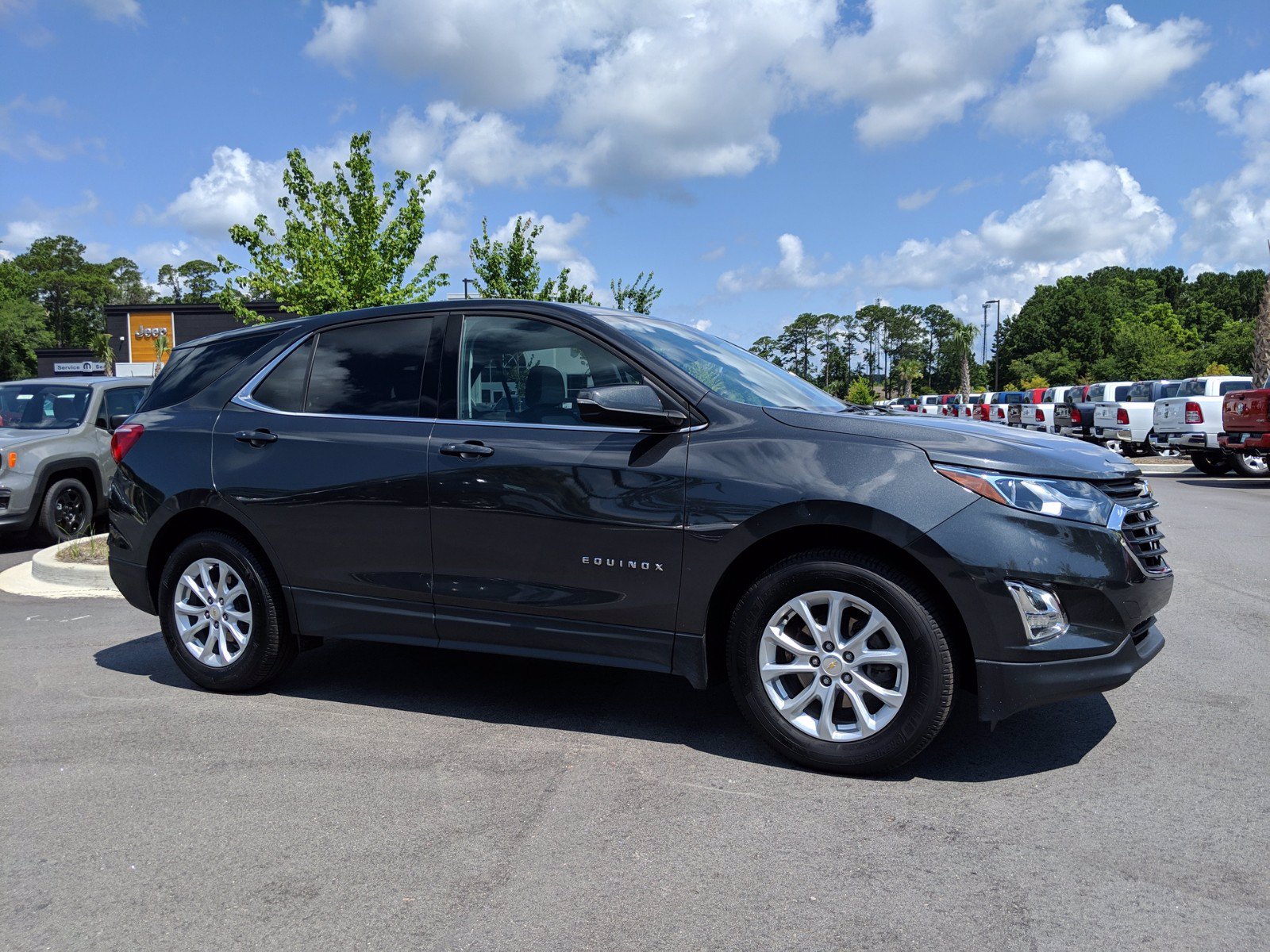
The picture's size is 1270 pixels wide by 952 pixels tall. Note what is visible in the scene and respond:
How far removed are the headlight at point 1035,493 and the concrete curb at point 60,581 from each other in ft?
22.1

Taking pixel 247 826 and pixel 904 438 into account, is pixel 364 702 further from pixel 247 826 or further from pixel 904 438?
pixel 904 438

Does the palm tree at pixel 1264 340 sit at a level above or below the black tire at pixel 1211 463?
above

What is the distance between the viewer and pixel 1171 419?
1981 cm

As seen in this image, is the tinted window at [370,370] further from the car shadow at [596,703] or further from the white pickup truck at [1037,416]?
the white pickup truck at [1037,416]

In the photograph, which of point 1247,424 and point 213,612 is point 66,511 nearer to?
point 213,612

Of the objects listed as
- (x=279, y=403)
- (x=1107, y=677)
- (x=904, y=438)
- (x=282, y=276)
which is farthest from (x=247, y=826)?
(x=282, y=276)

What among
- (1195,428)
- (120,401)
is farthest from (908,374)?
(120,401)

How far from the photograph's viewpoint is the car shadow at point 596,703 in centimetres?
396

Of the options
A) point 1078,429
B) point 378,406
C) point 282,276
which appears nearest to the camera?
point 378,406

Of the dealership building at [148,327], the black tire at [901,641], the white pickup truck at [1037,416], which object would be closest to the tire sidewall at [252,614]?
the black tire at [901,641]

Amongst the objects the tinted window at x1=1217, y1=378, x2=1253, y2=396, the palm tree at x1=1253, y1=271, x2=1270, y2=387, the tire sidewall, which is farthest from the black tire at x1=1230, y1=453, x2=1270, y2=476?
the tire sidewall

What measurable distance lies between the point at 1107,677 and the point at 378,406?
10.6ft

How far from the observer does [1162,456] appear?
85.7 feet

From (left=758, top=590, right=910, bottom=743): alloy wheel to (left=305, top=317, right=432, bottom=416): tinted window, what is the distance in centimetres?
194
